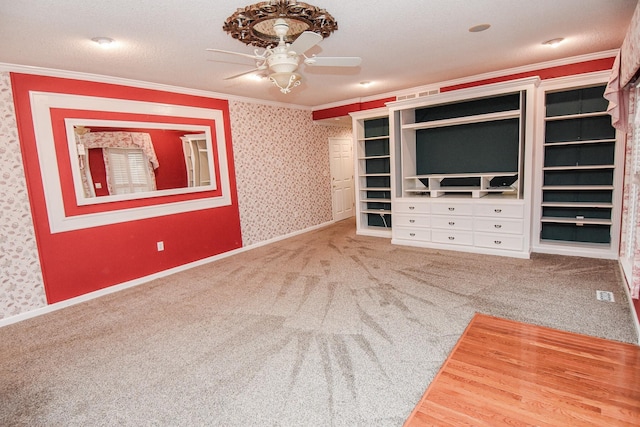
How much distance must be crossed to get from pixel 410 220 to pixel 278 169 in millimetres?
2460

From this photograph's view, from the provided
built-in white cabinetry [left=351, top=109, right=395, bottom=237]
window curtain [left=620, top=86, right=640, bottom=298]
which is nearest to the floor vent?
window curtain [left=620, top=86, right=640, bottom=298]

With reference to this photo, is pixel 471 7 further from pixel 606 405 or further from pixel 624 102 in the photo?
pixel 606 405

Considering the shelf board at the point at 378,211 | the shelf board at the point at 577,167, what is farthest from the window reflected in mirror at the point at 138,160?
the shelf board at the point at 577,167

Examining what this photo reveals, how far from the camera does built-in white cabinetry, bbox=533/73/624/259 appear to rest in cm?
403

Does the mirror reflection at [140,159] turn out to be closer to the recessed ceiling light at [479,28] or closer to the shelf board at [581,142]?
the recessed ceiling light at [479,28]

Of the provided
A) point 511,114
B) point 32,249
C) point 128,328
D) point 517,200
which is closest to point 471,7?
point 511,114

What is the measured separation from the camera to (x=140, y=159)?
415cm

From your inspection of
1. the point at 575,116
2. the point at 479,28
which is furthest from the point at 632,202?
the point at 479,28

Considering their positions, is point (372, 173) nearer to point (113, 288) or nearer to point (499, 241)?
point (499, 241)

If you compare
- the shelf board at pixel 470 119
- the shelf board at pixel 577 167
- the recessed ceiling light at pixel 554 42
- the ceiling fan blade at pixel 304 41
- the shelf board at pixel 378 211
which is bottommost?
the shelf board at pixel 378 211

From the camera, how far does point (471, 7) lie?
99.0 inches

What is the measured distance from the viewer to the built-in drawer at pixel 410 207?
199 inches

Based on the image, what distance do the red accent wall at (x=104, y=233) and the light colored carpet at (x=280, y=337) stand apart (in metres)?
0.29

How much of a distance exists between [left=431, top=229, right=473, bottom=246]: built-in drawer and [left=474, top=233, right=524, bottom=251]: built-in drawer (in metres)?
0.10
